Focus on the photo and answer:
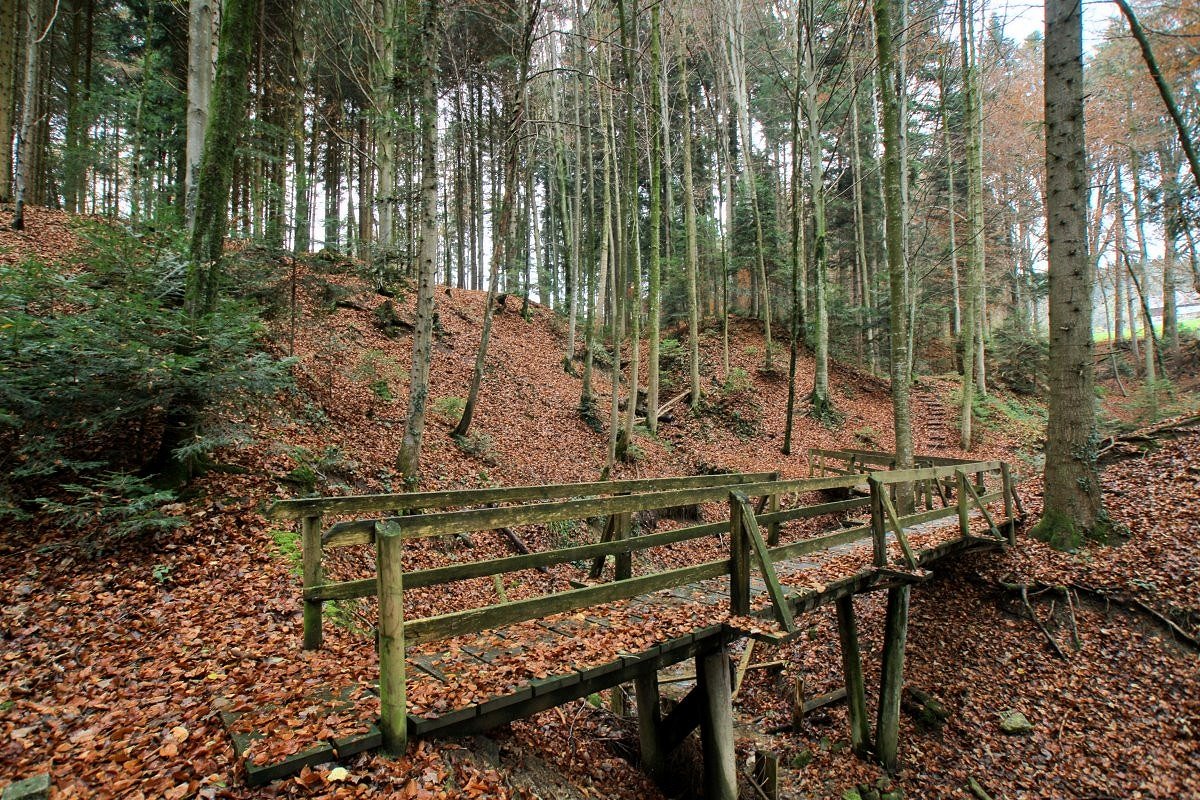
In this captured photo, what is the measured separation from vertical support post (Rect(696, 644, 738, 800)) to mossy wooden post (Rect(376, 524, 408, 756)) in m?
2.91

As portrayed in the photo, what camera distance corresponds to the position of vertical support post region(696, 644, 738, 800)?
4.99 meters

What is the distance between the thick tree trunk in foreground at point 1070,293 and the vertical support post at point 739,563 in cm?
611

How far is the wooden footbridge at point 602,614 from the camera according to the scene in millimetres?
3354

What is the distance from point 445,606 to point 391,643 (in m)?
4.64

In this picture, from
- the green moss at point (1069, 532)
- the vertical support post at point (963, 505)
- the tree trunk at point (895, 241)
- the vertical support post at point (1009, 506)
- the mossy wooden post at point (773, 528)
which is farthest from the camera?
the tree trunk at point (895, 241)

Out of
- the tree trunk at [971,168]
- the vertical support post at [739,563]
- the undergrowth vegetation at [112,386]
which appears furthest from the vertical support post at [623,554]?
the tree trunk at [971,168]

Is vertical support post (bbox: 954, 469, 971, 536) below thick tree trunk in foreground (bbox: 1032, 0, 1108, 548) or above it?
below

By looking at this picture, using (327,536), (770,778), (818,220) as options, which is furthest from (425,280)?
(818,220)

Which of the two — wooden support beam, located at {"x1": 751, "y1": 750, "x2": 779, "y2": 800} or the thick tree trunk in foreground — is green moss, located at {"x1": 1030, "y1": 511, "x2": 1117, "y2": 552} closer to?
the thick tree trunk in foreground

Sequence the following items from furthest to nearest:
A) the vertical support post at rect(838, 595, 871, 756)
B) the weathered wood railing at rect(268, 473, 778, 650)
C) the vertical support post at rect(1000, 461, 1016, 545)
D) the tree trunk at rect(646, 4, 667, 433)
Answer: the tree trunk at rect(646, 4, 667, 433) → the vertical support post at rect(1000, 461, 1016, 545) → the vertical support post at rect(838, 595, 871, 756) → the weathered wood railing at rect(268, 473, 778, 650)

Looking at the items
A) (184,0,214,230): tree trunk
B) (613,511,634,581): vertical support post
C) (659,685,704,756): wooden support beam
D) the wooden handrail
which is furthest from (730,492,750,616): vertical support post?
(184,0,214,230): tree trunk

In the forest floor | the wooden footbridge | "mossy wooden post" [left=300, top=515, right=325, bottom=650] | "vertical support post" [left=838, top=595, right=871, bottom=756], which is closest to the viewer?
the forest floor

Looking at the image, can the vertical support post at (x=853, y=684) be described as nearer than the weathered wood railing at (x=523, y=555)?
No

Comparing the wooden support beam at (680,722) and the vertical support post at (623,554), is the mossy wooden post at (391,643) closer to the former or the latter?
the vertical support post at (623,554)
